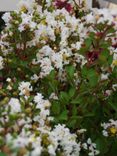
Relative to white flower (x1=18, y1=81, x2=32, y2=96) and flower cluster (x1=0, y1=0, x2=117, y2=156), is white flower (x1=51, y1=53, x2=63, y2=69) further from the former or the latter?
white flower (x1=18, y1=81, x2=32, y2=96)

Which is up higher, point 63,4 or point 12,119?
point 63,4

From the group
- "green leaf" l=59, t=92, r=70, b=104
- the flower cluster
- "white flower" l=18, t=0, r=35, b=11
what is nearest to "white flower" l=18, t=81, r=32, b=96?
the flower cluster

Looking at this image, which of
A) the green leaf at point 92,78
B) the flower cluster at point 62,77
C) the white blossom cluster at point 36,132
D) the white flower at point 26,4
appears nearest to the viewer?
the white blossom cluster at point 36,132

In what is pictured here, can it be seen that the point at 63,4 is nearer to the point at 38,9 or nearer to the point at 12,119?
the point at 38,9

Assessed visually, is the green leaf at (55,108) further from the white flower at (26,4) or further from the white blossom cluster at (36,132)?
the white flower at (26,4)

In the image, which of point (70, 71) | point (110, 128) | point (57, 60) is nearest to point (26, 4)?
point (57, 60)

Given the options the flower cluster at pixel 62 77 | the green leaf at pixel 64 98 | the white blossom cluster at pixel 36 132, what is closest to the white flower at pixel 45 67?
the flower cluster at pixel 62 77

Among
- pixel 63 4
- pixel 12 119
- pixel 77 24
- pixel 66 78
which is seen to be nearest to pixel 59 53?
pixel 66 78

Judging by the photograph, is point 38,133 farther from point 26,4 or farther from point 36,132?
point 26,4
